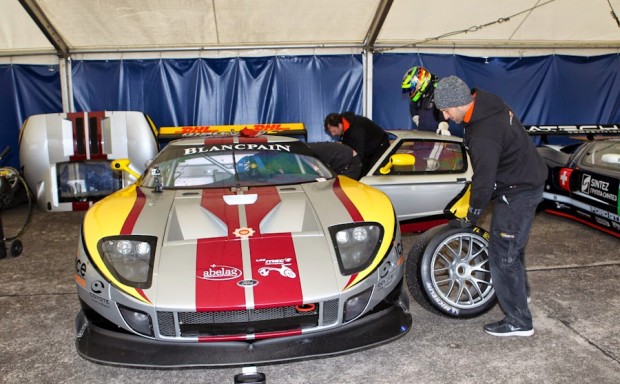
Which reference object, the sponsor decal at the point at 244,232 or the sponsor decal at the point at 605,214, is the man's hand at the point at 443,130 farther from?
the sponsor decal at the point at 244,232

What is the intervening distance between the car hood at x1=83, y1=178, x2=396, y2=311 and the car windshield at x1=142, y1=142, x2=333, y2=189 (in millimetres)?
186

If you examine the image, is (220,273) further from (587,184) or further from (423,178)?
(587,184)

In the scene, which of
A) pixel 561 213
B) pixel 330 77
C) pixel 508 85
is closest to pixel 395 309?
pixel 561 213

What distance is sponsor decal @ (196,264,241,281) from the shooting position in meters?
2.54

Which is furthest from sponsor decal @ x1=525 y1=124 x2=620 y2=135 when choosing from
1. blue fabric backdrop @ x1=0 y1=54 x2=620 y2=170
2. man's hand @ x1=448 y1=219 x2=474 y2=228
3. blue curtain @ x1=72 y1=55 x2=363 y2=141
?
man's hand @ x1=448 y1=219 x2=474 y2=228

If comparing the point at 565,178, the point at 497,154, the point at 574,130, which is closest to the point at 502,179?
the point at 497,154

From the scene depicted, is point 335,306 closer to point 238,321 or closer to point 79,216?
point 238,321

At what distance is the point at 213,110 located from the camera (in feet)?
28.8

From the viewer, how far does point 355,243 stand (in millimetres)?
2836

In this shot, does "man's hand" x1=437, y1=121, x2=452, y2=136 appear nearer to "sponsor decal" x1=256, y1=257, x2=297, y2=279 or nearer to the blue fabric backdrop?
the blue fabric backdrop

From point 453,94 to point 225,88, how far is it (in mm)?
6333

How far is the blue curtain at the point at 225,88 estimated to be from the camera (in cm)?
862

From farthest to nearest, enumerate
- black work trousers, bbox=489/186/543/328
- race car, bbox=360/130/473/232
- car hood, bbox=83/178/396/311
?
1. race car, bbox=360/130/473/232
2. black work trousers, bbox=489/186/543/328
3. car hood, bbox=83/178/396/311

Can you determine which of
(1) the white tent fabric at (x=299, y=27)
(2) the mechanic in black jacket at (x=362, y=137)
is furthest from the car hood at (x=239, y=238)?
(1) the white tent fabric at (x=299, y=27)
